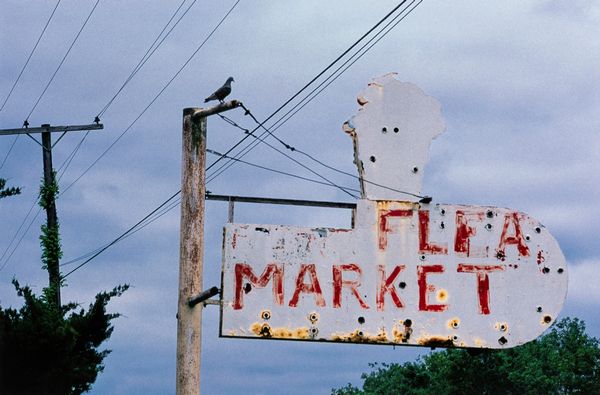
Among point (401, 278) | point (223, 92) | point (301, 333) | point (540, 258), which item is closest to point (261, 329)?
point (301, 333)

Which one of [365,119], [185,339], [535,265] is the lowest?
[185,339]

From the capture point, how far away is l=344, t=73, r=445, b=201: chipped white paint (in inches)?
473

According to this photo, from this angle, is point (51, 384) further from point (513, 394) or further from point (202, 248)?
point (513, 394)

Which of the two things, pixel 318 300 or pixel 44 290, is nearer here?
pixel 318 300

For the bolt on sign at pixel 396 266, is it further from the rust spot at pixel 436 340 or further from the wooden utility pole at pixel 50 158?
the wooden utility pole at pixel 50 158

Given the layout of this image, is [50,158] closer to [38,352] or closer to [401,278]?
[38,352]

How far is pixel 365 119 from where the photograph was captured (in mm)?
12070

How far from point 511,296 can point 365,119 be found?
2.46 meters

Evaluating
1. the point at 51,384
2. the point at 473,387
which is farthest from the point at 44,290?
the point at 473,387

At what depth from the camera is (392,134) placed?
39.8 feet

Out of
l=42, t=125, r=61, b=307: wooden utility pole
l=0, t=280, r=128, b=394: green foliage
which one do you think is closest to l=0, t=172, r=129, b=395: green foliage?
l=0, t=280, r=128, b=394: green foliage

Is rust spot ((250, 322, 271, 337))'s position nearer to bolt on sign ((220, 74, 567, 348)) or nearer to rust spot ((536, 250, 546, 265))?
bolt on sign ((220, 74, 567, 348))

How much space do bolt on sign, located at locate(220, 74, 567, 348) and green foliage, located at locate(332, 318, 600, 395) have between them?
38.1 meters

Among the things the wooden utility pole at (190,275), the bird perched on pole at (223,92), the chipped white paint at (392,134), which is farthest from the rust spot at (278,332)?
the bird perched on pole at (223,92)
